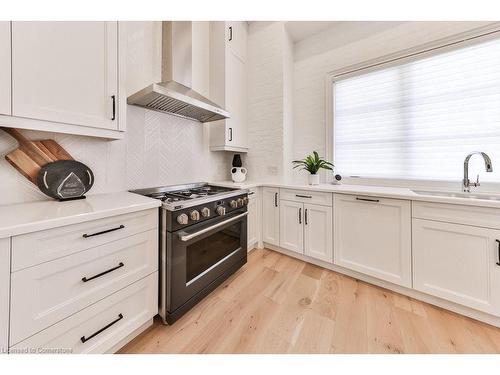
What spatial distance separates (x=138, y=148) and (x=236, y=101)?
4.57 ft

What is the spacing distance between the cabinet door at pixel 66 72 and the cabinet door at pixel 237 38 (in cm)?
150

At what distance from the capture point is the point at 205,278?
4.90 feet

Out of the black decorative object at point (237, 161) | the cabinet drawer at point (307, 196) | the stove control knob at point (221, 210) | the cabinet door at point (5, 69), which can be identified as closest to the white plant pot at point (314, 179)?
the cabinet drawer at point (307, 196)

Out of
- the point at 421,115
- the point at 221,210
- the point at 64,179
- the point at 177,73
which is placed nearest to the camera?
the point at 64,179

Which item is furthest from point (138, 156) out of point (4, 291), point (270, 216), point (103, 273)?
point (270, 216)

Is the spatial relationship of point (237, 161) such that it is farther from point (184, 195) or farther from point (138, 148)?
point (138, 148)

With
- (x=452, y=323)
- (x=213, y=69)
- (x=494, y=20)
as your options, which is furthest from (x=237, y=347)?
(x=494, y=20)

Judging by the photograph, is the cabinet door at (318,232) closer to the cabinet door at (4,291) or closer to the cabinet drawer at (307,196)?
the cabinet drawer at (307,196)

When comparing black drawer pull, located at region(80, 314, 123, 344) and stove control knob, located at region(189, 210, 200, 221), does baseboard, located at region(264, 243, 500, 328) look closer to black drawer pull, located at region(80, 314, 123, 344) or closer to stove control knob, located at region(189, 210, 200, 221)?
stove control knob, located at region(189, 210, 200, 221)

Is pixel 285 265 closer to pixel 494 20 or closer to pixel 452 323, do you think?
pixel 452 323

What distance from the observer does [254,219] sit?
2.48m

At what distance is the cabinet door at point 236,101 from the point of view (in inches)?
95.3

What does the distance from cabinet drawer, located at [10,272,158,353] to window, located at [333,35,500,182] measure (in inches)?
95.6

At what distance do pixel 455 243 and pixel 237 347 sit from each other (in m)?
1.68
